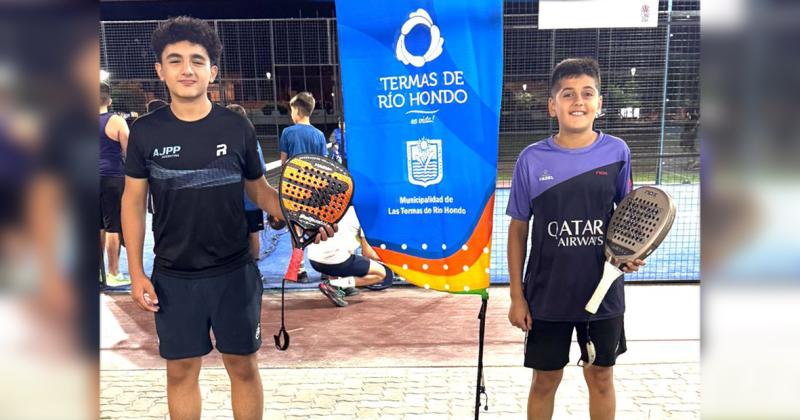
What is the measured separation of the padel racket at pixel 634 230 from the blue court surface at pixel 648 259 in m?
3.16

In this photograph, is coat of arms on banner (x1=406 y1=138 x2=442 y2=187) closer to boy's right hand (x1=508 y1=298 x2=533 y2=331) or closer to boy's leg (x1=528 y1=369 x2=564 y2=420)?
boy's right hand (x1=508 y1=298 x2=533 y2=331)

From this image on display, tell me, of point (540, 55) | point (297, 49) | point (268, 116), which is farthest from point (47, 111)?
point (268, 116)

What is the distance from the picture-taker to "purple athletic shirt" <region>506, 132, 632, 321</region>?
87.7 inches

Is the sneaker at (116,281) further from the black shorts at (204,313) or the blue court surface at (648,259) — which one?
the black shorts at (204,313)

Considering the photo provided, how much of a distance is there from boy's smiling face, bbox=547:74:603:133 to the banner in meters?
0.26

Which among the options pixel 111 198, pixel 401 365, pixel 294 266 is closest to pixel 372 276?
pixel 401 365

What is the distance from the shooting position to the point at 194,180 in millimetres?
2205

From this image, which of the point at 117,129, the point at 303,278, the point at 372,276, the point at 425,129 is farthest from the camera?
the point at 303,278

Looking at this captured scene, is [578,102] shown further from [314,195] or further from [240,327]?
[240,327]

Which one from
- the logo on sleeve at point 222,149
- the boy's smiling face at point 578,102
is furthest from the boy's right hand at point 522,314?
the logo on sleeve at point 222,149

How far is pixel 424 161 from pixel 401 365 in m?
1.92

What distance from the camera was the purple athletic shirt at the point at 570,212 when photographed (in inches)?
87.7

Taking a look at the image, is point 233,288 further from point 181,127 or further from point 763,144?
point 763,144

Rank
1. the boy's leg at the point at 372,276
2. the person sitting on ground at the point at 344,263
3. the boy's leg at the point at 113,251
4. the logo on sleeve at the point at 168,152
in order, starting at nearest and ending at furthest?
1. the logo on sleeve at the point at 168,152
2. the person sitting on ground at the point at 344,263
3. the boy's leg at the point at 372,276
4. the boy's leg at the point at 113,251
